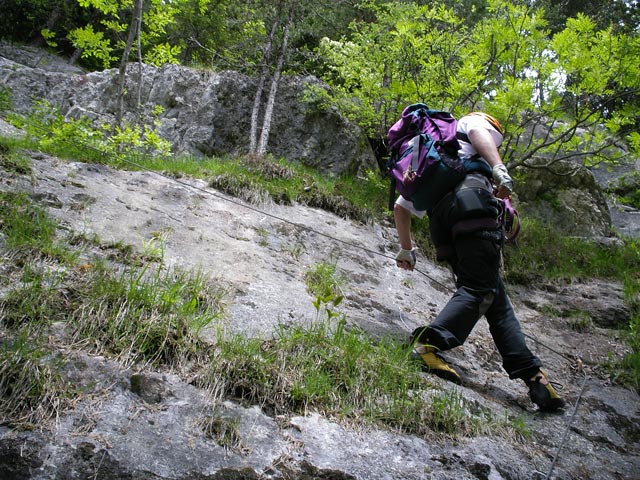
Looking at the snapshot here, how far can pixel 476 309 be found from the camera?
321 cm

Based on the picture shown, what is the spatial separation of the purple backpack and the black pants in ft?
1.87

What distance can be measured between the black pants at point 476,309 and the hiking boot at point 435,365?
0.06 m

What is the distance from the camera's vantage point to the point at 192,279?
3.26 m

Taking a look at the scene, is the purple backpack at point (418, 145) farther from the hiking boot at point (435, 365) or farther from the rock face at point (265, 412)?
the rock face at point (265, 412)

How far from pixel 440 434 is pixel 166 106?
8.22 meters

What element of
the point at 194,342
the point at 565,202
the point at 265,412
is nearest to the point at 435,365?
the point at 265,412

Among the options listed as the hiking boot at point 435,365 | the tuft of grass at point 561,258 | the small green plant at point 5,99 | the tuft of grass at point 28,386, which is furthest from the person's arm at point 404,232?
the small green plant at point 5,99

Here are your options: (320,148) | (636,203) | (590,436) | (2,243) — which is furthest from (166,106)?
(636,203)

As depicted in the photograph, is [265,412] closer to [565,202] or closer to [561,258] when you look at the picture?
[561,258]

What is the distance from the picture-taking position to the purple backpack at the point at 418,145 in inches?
130

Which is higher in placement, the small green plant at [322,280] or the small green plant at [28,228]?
the small green plant at [28,228]

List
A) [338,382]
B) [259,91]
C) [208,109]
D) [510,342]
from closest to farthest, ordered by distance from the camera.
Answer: [338,382], [510,342], [208,109], [259,91]

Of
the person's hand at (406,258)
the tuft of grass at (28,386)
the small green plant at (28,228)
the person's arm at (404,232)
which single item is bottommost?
the tuft of grass at (28,386)

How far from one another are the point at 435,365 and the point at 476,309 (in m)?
0.51
